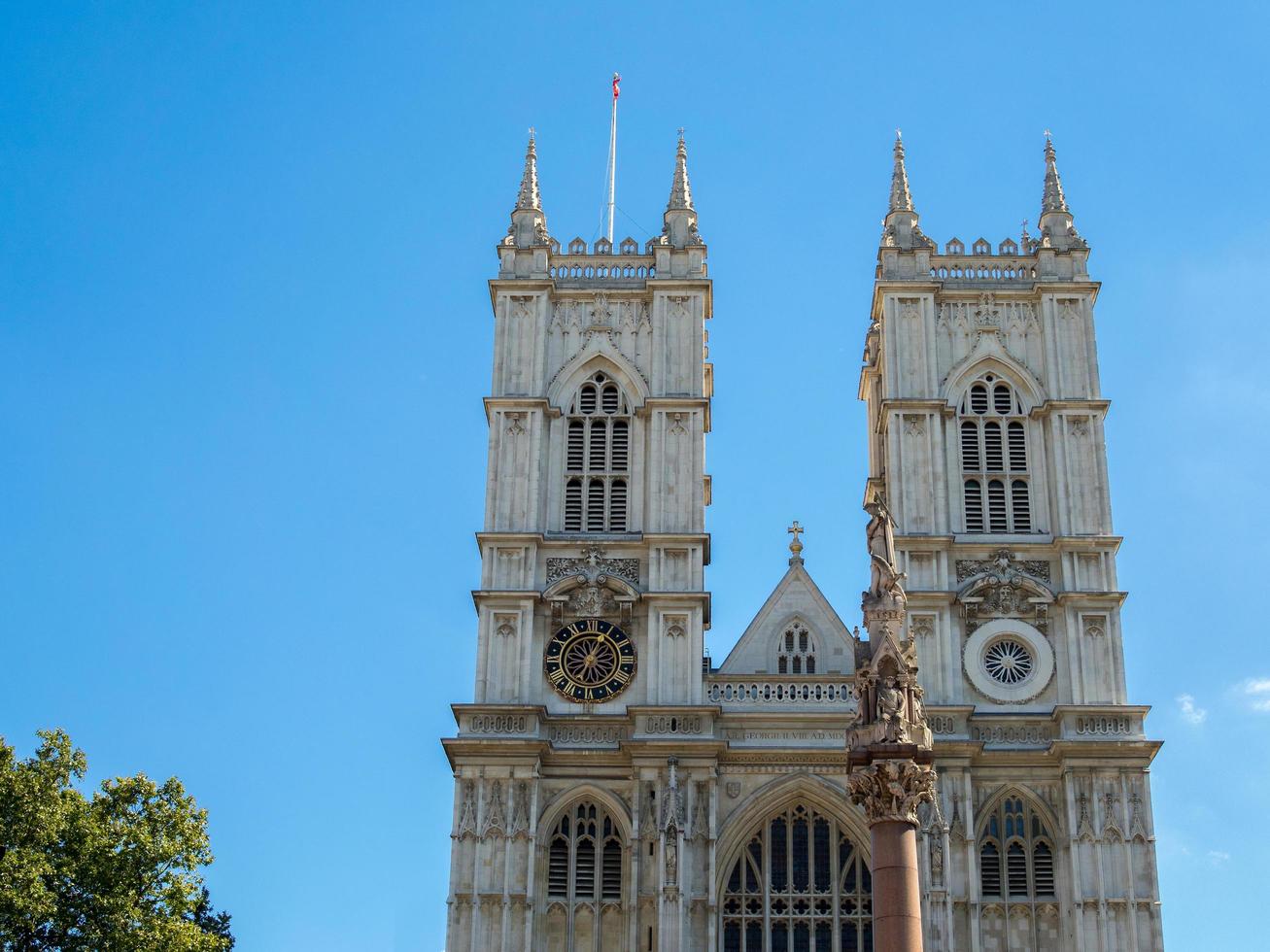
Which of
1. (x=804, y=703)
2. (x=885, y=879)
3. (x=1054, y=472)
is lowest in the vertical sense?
(x=885, y=879)

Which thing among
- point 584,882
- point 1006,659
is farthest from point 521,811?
point 1006,659

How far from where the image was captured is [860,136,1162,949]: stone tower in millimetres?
41969

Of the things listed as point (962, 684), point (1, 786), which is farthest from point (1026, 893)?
point (1, 786)

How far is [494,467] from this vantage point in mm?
46844

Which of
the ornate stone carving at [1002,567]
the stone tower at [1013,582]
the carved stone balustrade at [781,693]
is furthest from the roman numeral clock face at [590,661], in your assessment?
the ornate stone carving at [1002,567]

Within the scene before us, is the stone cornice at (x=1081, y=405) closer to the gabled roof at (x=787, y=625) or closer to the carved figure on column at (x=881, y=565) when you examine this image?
the gabled roof at (x=787, y=625)

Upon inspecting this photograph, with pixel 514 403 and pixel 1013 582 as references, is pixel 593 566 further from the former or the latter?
pixel 1013 582

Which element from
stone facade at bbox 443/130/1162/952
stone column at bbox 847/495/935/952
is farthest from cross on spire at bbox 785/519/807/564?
stone column at bbox 847/495/935/952

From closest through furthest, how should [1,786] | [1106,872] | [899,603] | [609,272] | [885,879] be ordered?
1. [885,879]
2. [899,603]
3. [1,786]
4. [1106,872]
5. [609,272]

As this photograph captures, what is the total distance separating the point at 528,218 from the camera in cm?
5041

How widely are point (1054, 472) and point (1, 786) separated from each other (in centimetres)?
2528

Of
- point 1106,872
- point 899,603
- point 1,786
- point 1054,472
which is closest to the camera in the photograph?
point 899,603

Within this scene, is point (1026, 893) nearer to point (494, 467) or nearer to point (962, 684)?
point (962, 684)

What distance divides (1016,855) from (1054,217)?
17182mm
